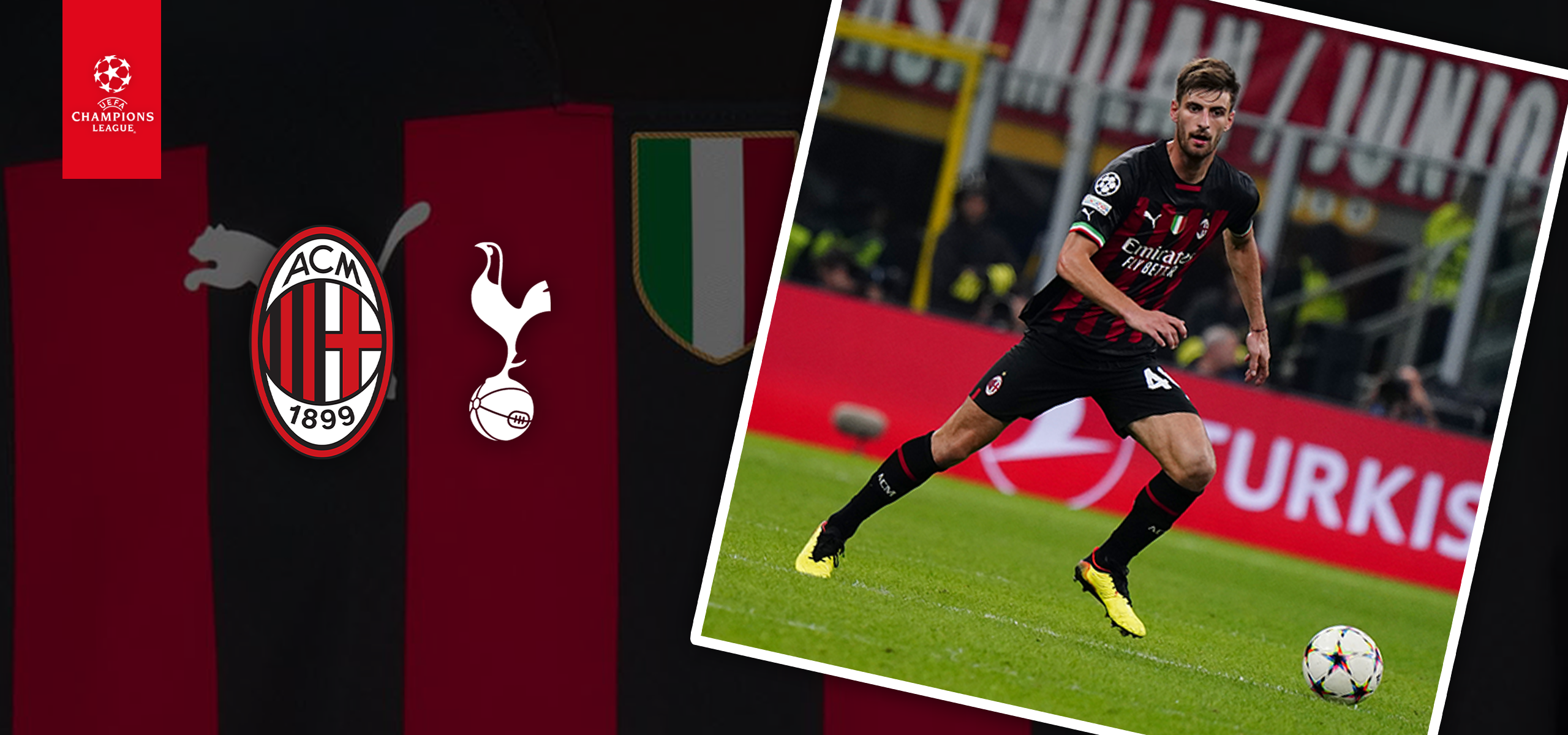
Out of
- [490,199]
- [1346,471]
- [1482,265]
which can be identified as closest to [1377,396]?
[1346,471]

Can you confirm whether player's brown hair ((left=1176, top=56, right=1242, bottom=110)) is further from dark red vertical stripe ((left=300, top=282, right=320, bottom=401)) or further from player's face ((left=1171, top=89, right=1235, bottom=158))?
dark red vertical stripe ((left=300, top=282, right=320, bottom=401))

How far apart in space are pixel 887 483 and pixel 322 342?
645 mm

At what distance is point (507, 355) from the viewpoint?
4.81 ft

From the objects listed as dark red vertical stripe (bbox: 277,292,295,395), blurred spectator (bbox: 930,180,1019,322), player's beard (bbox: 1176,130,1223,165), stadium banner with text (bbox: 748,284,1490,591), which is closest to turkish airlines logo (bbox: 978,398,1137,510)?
stadium banner with text (bbox: 748,284,1490,591)

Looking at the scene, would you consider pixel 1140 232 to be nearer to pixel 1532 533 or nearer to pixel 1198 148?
pixel 1198 148

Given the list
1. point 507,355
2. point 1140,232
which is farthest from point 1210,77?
point 507,355

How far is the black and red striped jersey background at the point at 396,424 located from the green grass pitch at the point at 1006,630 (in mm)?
59

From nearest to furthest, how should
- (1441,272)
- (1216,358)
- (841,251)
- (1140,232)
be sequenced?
(1140,232) → (841,251) → (1216,358) → (1441,272)

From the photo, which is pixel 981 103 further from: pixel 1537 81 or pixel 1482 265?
pixel 1537 81

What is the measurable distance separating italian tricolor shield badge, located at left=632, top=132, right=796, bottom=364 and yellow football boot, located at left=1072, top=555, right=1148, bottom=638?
0.54 metres

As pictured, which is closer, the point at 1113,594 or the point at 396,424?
the point at 396,424

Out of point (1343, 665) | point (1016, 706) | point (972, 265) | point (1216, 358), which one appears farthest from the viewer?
point (972, 265)

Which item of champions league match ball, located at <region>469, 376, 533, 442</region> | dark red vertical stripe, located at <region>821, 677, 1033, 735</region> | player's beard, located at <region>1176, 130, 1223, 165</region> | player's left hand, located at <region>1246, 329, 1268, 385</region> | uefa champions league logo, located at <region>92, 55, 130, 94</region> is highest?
player's beard, located at <region>1176, 130, 1223, 165</region>

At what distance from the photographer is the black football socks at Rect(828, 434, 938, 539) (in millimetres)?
1499
